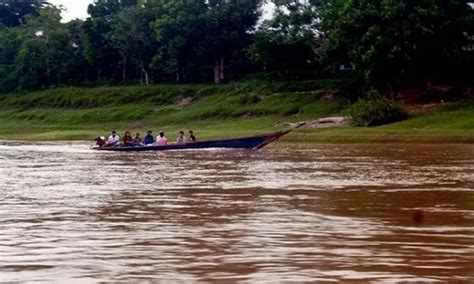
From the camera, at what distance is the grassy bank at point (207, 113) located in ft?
123

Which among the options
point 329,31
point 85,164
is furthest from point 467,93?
point 85,164

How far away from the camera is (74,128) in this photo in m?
53.5

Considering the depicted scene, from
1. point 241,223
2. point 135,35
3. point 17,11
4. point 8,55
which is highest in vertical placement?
point 17,11

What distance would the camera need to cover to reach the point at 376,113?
1591 inches

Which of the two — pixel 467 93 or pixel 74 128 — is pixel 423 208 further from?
pixel 74 128

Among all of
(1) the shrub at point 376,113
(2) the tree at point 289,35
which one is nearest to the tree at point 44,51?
(2) the tree at point 289,35

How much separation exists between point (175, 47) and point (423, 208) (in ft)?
167

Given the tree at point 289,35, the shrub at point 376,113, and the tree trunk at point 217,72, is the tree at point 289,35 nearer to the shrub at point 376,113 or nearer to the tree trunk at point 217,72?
the tree trunk at point 217,72

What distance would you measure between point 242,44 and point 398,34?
22.8m

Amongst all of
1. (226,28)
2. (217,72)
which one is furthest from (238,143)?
(217,72)

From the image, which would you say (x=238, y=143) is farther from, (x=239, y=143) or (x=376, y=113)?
(x=376, y=113)

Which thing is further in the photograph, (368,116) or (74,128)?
(74,128)

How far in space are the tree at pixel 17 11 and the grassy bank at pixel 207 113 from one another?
22.6 metres

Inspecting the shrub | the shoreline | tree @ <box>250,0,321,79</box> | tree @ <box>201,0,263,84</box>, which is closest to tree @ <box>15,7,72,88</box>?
tree @ <box>201,0,263,84</box>
